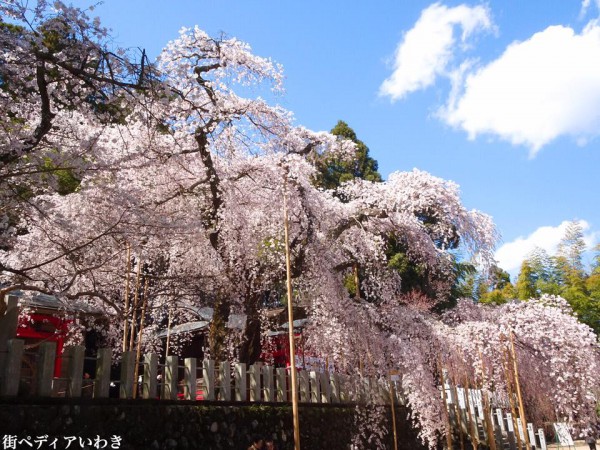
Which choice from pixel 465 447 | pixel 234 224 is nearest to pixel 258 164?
pixel 234 224

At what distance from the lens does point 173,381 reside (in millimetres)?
6656

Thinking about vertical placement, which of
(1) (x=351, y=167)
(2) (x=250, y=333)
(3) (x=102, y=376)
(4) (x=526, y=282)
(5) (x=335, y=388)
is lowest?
(5) (x=335, y=388)

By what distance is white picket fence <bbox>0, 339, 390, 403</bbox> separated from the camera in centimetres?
521

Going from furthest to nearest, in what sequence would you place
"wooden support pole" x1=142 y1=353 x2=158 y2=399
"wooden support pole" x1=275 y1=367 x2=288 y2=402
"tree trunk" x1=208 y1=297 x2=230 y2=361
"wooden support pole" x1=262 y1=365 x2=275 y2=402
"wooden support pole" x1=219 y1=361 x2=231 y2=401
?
1. "tree trunk" x1=208 y1=297 x2=230 y2=361
2. "wooden support pole" x1=275 y1=367 x2=288 y2=402
3. "wooden support pole" x1=262 y1=365 x2=275 y2=402
4. "wooden support pole" x1=219 y1=361 x2=231 y2=401
5. "wooden support pole" x1=142 y1=353 x2=158 y2=399

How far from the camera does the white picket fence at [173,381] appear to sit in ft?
17.1

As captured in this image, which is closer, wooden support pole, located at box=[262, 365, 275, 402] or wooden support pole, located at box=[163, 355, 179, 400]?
wooden support pole, located at box=[163, 355, 179, 400]

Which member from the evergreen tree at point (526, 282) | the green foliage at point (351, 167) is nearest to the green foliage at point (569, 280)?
the evergreen tree at point (526, 282)

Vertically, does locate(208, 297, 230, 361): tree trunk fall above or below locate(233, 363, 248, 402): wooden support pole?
above

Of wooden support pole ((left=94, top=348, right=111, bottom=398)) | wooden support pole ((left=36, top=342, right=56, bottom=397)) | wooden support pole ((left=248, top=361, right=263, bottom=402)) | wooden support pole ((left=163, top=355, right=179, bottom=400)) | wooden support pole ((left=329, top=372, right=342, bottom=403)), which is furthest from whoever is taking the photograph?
wooden support pole ((left=329, top=372, right=342, bottom=403))

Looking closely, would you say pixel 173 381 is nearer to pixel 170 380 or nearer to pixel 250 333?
pixel 170 380

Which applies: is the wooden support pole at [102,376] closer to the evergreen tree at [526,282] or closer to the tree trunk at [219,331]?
the tree trunk at [219,331]

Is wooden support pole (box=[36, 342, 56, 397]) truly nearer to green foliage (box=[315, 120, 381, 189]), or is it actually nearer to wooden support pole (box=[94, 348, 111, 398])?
wooden support pole (box=[94, 348, 111, 398])

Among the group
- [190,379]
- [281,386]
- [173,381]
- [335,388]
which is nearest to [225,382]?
[190,379]

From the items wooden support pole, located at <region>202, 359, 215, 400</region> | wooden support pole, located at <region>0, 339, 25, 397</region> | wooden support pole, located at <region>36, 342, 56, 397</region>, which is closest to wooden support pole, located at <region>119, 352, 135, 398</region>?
wooden support pole, located at <region>36, 342, 56, 397</region>
